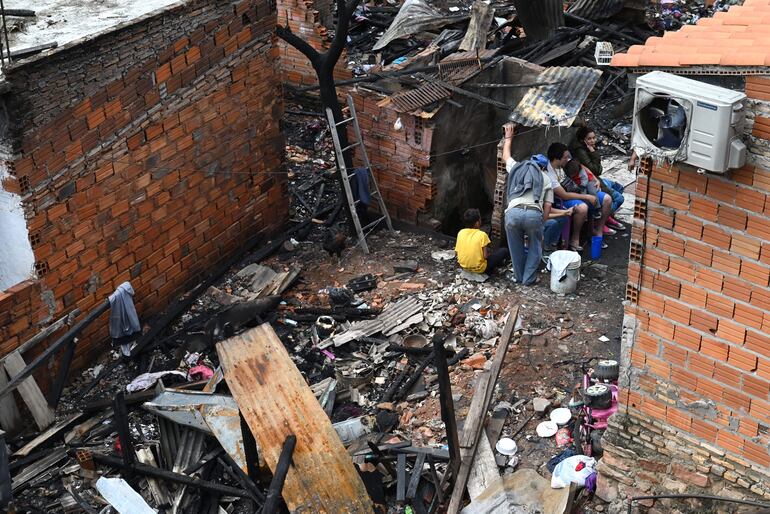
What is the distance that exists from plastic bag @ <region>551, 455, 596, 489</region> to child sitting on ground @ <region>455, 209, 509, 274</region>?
3.28 meters

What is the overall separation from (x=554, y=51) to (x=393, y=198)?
16.7ft

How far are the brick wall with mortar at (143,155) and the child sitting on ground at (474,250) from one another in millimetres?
3120

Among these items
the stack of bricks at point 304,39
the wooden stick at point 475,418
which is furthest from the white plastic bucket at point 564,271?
the stack of bricks at point 304,39

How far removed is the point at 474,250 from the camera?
36.6 feet

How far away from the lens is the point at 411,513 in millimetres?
8391

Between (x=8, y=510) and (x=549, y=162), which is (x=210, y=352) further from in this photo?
(x=549, y=162)

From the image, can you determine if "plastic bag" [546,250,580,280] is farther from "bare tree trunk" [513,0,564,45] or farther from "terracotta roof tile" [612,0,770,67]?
"bare tree trunk" [513,0,564,45]

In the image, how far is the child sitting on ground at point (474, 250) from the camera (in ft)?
36.6

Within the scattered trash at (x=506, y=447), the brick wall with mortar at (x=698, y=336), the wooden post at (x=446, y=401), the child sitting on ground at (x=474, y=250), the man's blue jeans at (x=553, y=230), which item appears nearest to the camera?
the brick wall with mortar at (x=698, y=336)

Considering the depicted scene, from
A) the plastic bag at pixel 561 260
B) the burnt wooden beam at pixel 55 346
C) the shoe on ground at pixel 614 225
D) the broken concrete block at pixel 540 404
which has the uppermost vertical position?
the plastic bag at pixel 561 260

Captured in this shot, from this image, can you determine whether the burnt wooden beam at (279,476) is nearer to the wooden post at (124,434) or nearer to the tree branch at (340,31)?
the wooden post at (124,434)

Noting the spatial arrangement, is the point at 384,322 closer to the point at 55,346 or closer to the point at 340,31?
the point at 55,346

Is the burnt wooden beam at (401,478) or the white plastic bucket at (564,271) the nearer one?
the burnt wooden beam at (401,478)

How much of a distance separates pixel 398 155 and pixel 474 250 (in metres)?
2.38
